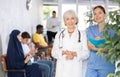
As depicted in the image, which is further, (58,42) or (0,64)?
(0,64)

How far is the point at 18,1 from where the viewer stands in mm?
5926

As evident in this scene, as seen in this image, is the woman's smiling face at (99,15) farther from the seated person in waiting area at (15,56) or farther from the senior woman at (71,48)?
the seated person in waiting area at (15,56)

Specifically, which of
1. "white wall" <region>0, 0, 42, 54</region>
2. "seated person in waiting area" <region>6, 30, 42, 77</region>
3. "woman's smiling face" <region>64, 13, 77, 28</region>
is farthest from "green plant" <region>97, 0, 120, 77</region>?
"white wall" <region>0, 0, 42, 54</region>

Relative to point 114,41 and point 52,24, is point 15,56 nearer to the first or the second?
point 114,41

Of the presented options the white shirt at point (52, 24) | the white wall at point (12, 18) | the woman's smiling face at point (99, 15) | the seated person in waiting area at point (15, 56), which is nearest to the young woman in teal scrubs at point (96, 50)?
the woman's smiling face at point (99, 15)

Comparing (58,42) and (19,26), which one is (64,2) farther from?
(58,42)

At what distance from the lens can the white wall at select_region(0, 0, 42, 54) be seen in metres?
4.68

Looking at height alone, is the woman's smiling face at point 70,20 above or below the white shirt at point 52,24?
above

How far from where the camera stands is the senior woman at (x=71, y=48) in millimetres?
3043

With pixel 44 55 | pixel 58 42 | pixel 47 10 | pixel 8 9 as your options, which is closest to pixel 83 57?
pixel 58 42

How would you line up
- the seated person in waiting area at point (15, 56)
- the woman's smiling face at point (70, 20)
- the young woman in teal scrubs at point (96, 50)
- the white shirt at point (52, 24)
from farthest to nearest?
1. the white shirt at point (52, 24)
2. the seated person in waiting area at point (15, 56)
3. the woman's smiling face at point (70, 20)
4. the young woman in teal scrubs at point (96, 50)

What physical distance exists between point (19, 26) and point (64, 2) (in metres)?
5.26

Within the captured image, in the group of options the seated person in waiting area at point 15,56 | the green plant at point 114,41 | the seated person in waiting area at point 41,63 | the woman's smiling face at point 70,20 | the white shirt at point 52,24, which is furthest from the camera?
the white shirt at point 52,24

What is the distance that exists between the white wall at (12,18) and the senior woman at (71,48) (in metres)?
1.81
